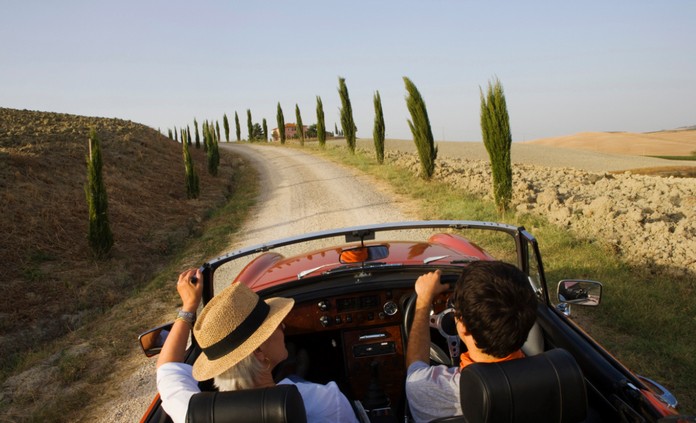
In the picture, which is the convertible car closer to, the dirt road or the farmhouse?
the dirt road

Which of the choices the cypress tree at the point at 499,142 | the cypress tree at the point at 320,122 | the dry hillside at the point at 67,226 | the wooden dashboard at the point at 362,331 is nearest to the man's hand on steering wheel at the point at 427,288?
the wooden dashboard at the point at 362,331

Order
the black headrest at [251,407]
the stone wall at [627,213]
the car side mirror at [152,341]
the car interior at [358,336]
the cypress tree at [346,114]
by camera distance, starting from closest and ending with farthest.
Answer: the black headrest at [251,407] → the car side mirror at [152,341] → the car interior at [358,336] → the stone wall at [627,213] → the cypress tree at [346,114]

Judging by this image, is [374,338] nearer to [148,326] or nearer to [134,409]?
[134,409]

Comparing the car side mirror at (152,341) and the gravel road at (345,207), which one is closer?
the car side mirror at (152,341)

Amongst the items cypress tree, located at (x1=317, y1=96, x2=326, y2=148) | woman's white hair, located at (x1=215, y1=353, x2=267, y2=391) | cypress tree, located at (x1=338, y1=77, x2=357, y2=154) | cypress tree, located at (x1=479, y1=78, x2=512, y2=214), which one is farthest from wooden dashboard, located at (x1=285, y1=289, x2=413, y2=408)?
cypress tree, located at (x1=317, y1=96, x2=326, y2=148)

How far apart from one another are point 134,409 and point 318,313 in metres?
2.71

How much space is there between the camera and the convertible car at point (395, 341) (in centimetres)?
152

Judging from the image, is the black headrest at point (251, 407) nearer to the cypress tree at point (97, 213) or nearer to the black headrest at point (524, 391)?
the black headrest at point (524, 391)

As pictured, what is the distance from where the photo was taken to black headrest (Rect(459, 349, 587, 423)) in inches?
58.3

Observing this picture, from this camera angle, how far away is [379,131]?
21.4m

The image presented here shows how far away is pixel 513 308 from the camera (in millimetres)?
1702

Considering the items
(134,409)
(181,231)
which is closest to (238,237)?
(181,231)

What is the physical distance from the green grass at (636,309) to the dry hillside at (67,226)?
22.6ft

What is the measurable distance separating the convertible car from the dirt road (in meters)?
2.20
